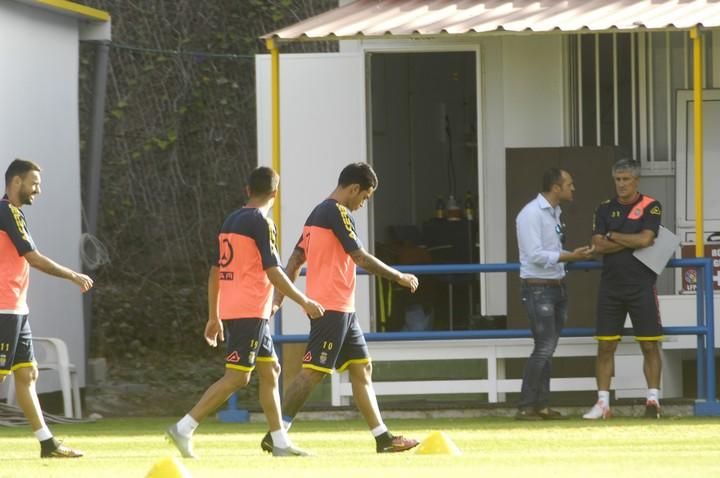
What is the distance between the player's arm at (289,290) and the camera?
33.9 ft

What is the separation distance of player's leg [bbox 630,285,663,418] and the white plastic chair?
4656 millimetres

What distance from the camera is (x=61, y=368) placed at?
14930mm

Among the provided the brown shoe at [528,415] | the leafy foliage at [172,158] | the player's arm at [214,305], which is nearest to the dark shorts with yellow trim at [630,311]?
the brown shoe at [528,415]

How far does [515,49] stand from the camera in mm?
15586

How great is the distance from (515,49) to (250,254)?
18.3 feet

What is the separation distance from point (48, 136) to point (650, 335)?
5.71 metres

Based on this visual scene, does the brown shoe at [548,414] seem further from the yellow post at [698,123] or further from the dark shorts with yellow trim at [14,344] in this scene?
the dark shorts with yellow trim at [14,344]

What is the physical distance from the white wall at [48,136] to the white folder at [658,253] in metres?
5.18

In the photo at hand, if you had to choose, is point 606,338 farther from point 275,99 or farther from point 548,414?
point 275,99

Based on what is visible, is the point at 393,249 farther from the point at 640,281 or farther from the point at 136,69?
the point at 136,69

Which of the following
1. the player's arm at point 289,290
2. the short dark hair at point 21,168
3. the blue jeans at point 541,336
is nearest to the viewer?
the player's arm at point 289,290

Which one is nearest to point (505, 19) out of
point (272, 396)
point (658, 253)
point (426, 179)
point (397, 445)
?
point (658, 253)

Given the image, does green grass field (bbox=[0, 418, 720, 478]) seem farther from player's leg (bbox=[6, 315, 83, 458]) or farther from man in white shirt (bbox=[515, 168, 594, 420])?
man in white shirt (bbox=[515, 168, 594, 420])

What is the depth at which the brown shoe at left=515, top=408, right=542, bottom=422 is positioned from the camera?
548 inches
